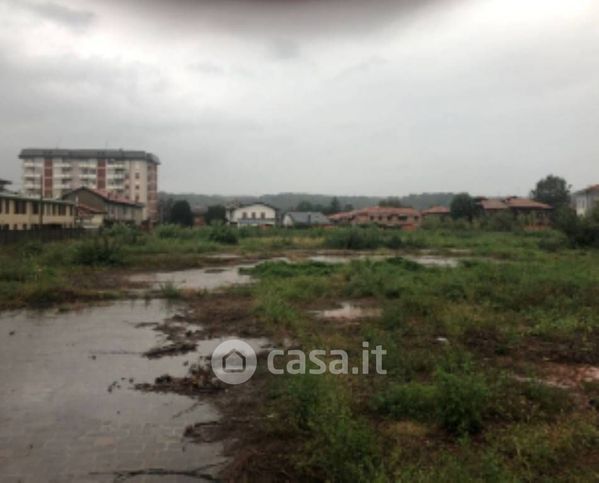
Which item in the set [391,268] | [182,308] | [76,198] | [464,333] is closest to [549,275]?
[391,268]

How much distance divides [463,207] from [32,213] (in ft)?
146

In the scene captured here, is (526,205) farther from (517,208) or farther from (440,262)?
(440,262)

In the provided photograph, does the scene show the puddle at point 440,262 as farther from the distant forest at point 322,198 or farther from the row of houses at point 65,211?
the distant forest at point 322,198

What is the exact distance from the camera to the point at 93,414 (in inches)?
189

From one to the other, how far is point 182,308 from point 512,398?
7698 millimetres

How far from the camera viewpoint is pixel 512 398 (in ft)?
15.7

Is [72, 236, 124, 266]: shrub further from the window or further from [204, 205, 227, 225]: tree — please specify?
[204, 205, 227, 225]: tree

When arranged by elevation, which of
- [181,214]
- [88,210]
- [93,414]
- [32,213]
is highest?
[181,214]

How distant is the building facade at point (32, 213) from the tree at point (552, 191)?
Result: 60909mm

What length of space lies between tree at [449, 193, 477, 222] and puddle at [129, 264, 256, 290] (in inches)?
1746

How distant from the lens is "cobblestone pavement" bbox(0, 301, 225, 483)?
3740mm

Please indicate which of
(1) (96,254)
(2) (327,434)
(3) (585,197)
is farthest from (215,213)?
(2) (327,434)

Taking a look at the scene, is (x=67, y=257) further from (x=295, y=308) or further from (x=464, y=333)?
(x=464, y=333)

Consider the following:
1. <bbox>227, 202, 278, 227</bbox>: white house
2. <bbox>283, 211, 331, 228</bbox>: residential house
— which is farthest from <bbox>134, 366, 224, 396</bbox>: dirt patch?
<bbox>227, 202, 278, 227</bbox>: white house
